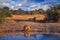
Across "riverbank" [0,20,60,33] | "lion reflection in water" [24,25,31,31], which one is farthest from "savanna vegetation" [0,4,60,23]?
"lion reflection in water" [24,25,31,31]

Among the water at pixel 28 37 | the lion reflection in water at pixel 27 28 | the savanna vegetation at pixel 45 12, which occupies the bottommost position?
the water at pixel 28 37

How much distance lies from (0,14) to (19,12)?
26cm

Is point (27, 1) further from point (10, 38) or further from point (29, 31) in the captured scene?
point (10, 38)

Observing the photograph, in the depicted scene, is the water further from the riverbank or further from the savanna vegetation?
the savanna vegetation

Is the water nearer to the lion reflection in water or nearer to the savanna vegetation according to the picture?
the lion reflection in water

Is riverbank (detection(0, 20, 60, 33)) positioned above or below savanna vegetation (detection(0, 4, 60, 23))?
below

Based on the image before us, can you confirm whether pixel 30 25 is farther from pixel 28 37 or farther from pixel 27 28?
pixel 28 37

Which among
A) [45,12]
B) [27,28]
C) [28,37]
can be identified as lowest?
[28,37]

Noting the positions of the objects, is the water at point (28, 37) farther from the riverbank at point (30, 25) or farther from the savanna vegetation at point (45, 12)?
the savanna vegetation at point (45, 12)

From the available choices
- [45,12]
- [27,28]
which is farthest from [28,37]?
[45,12]

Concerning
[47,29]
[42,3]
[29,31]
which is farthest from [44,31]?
[42,3]

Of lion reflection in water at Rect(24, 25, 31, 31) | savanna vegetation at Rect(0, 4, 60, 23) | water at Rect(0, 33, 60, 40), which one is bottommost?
water at Rect(0, 33, 60, 40)

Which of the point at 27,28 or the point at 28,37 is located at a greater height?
the point at 27,28

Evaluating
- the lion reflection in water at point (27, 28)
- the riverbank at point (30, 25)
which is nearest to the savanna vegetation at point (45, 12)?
the riverbank at point (30, 25)
